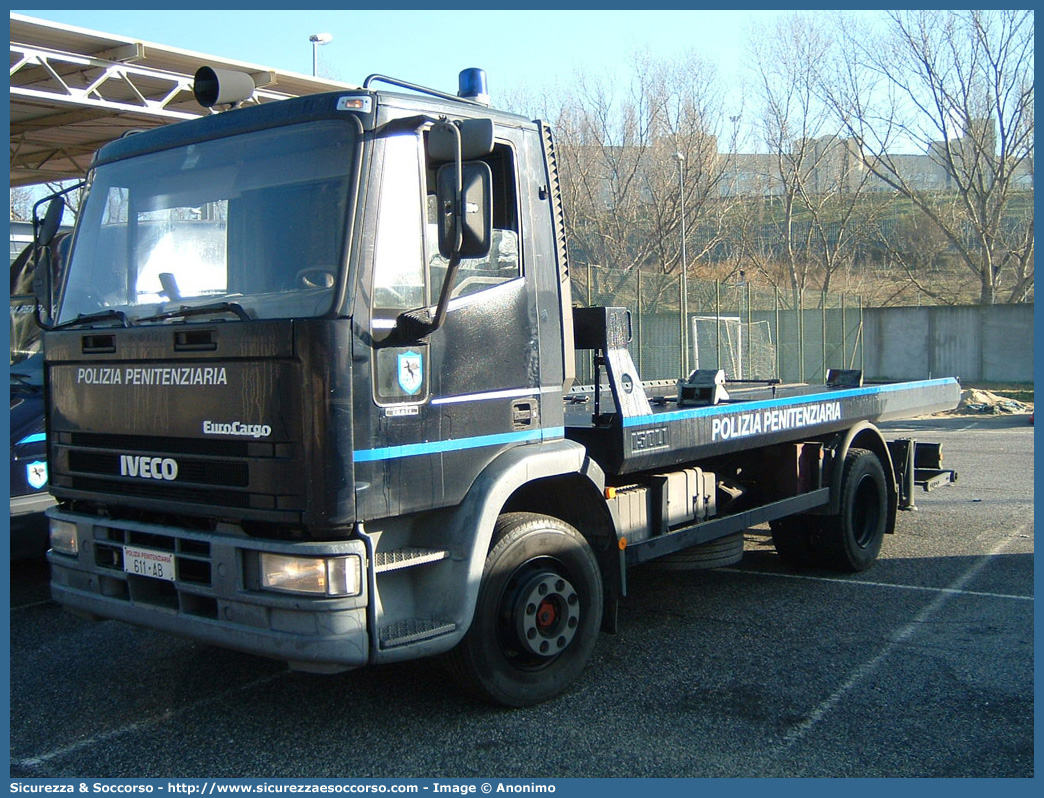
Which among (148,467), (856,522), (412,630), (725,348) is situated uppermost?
(725,348)

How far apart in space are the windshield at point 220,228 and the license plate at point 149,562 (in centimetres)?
104

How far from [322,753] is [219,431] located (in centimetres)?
147

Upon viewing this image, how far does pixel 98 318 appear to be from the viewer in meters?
4.61

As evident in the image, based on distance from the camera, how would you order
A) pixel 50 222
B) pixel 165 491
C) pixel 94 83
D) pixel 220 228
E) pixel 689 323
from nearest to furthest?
pixel 165 491, pixel 220 228, pixel 50 222, pixel 94 83, pixel 689 323

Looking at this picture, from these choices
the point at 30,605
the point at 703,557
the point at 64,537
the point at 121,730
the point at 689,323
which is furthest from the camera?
the point at 689,323

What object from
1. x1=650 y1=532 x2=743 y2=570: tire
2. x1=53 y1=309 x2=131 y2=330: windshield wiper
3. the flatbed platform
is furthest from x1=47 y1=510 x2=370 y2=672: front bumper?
x1=650 y1=532 x2=743 y2=570: tire

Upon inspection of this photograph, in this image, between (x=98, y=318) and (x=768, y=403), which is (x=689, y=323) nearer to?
(x=768, y=403)

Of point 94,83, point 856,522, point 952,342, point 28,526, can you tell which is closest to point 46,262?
point 28,526

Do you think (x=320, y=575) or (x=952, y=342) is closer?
(x=320, y=575)

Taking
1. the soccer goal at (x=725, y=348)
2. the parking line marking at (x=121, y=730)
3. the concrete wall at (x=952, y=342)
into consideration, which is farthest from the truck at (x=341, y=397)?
the concrete wall at (x=952, y=342)

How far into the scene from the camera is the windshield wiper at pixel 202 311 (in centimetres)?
409

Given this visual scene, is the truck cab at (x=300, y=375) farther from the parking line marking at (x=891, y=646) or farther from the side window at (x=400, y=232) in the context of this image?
the parking line marking at (x=891, y=646)

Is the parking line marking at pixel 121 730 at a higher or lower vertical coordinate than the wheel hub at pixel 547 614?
lower

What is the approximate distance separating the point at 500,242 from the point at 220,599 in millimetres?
2057
